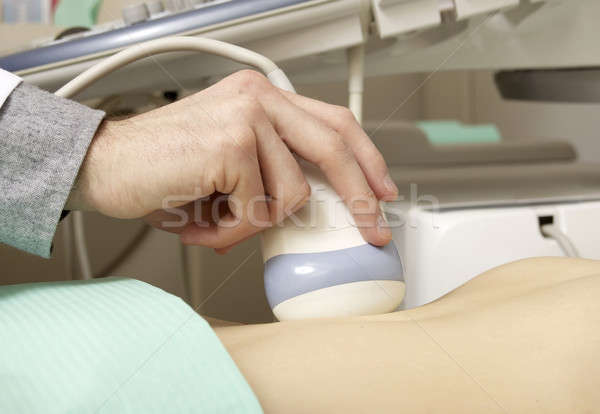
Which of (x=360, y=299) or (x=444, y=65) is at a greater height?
(x=444, y=65)

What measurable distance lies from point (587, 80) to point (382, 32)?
1.23ft

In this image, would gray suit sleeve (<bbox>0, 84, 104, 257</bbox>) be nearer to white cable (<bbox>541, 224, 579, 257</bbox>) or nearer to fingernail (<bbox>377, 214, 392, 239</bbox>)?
fingernail (<bbox>377, 214, 392, 239</bbox>)

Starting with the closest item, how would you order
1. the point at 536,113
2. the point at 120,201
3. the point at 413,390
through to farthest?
1. the point at 413,390
2. the point at 120,201
3. the point at 536,113

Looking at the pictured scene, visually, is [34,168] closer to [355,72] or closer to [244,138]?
[244,138]

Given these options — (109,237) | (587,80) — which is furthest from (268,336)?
(109,237)

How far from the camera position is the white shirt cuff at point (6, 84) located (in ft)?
1.23

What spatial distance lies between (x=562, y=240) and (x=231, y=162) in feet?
1.06

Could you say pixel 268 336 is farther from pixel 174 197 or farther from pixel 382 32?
pixel 382 32

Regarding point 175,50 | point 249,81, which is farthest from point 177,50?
point 249,81

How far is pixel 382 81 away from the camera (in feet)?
5.13

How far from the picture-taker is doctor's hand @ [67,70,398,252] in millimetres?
393

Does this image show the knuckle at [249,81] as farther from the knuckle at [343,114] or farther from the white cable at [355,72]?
the white cable at [355,72]

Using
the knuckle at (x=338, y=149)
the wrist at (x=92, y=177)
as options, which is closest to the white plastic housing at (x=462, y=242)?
the knuckle at (x=338, y=149)

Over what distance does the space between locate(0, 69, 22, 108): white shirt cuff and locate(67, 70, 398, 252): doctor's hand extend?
62 mm
